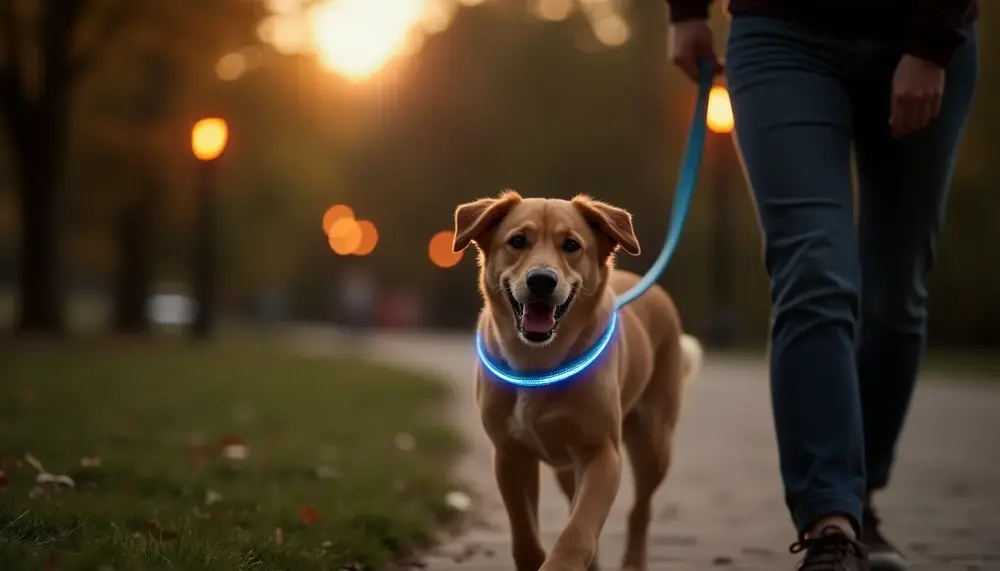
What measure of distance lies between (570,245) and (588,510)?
925 millimetres

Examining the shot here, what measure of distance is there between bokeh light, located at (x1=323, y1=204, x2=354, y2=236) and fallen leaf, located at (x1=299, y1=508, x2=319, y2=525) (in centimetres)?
4369

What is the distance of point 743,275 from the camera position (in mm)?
35062

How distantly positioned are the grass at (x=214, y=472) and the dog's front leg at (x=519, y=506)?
60cm

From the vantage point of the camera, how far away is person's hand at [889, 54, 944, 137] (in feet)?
12.6

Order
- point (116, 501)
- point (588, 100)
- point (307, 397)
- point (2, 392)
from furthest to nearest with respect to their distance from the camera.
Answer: point (588, 100) → point (307, 397) → point (2, 392) → point (116, 501)

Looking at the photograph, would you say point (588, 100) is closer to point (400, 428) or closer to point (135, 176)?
point (135, 176)

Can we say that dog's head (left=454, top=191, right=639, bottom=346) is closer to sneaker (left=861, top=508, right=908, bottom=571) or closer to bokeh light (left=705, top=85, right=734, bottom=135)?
sneaker (left=861, top=508, right=908, bottom=571)

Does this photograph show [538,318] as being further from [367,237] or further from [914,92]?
[367,237]

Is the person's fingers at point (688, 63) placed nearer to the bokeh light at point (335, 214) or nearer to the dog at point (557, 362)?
the dog at point (557, 362)

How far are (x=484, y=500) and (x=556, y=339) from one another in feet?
8.73

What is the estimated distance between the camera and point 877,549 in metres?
4.30

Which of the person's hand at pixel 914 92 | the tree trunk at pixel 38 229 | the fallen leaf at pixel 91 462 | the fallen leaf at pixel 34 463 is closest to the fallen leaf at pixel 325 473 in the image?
the fallen leaf at pixel 91 462

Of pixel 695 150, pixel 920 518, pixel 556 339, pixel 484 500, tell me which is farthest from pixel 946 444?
pixel 556 339

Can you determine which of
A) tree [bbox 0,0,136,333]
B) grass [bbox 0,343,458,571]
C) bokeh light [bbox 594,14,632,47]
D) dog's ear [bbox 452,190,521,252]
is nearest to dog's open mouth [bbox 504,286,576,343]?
dog's ear [bbox 452,190,521,252]
